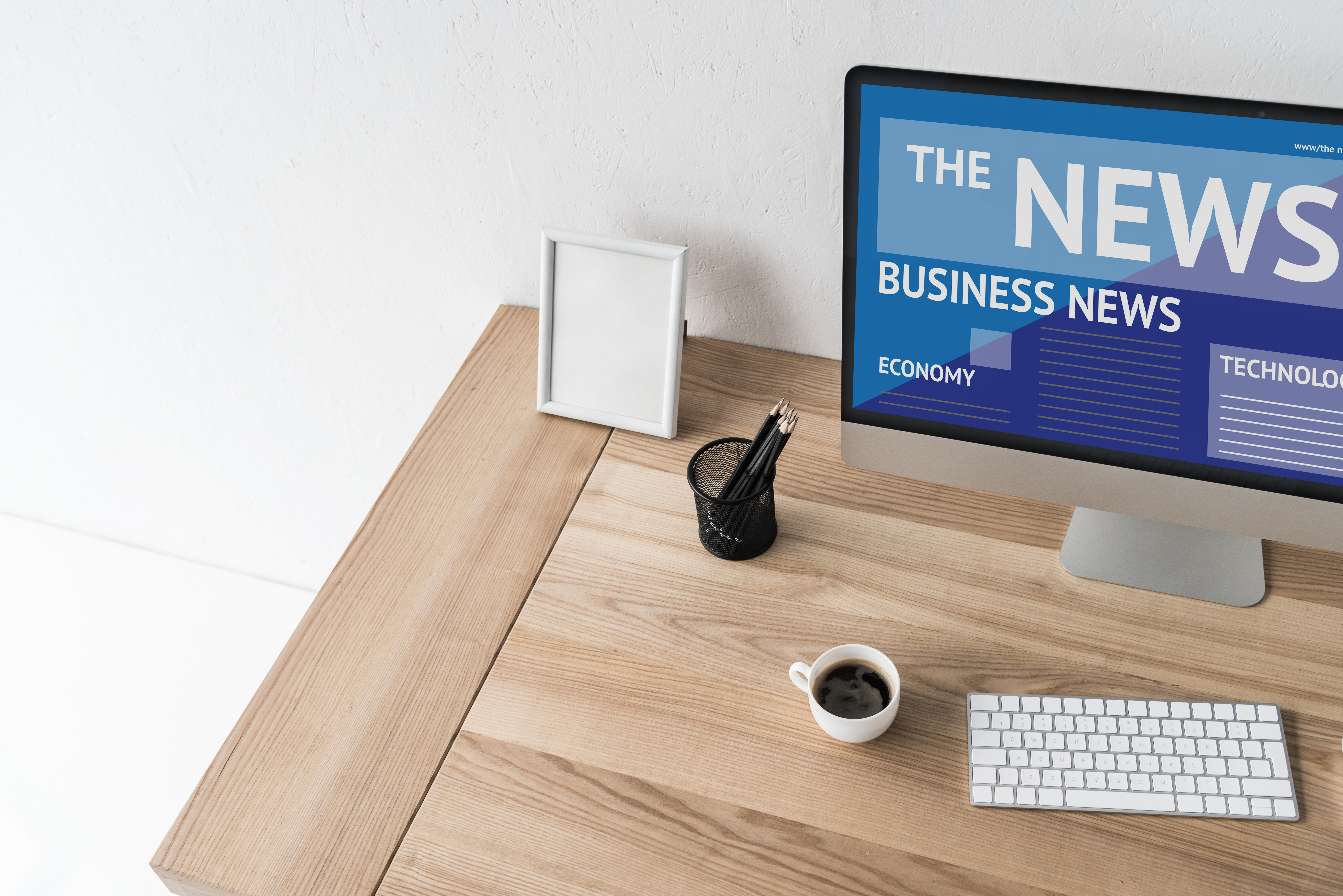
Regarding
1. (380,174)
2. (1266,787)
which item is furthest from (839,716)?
(380,174)

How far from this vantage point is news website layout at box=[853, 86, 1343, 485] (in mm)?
792

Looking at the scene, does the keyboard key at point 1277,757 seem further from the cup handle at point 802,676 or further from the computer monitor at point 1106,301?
the cup handle at point 802,676

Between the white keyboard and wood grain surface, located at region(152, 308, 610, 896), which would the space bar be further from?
wood grain surface, located at region(152, 308, 610, 896)

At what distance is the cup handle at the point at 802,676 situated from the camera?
90 cm

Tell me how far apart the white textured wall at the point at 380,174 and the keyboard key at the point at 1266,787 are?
0.56m

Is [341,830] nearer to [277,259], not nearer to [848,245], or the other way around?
[848,245]

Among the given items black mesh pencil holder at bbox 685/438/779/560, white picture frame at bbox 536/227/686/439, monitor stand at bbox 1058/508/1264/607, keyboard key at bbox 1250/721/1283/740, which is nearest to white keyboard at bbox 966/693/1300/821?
keyboard key at bbox 1250/721/1283/740

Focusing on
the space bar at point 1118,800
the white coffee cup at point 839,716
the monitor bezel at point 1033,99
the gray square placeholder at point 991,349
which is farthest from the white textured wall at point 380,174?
the space bar at point 1118,800

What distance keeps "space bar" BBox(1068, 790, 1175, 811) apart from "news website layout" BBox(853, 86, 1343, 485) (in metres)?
0.29

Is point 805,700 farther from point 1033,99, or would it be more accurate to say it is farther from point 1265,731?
point 1033,99

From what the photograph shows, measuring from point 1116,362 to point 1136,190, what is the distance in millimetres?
150

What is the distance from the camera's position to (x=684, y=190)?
1214 millimetres

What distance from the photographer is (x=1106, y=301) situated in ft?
2.83

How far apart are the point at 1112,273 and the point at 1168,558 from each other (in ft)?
1.08
